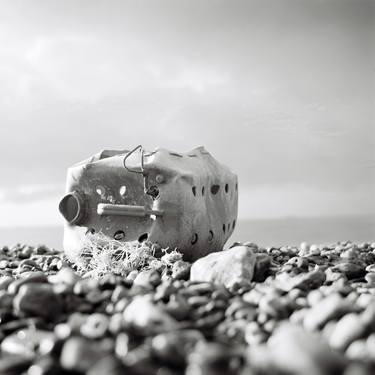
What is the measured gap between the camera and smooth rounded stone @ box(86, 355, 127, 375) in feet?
4.24

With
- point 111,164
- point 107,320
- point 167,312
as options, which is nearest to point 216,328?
point 167,312

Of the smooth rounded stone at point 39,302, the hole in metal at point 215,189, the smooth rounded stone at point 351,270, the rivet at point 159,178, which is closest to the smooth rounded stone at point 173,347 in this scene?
the smooth rounded stone at point 39,302

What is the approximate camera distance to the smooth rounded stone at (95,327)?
1642mm

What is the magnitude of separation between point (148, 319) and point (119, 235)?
2617mm

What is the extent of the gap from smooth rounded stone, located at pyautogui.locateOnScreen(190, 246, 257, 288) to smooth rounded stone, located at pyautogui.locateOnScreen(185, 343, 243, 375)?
4.19 feet

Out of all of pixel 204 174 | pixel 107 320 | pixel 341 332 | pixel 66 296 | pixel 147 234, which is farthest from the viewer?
pixel 204 174

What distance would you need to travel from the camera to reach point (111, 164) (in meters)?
4.41

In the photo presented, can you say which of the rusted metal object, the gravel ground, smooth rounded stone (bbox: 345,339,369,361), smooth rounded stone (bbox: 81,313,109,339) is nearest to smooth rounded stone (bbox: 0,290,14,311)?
the gravel ground

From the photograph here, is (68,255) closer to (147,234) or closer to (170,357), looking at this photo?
(147,234)

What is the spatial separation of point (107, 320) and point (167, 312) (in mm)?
212

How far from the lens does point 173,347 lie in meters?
1.43

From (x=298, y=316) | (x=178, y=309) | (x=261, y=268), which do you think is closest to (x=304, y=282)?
(x=261, y=268)

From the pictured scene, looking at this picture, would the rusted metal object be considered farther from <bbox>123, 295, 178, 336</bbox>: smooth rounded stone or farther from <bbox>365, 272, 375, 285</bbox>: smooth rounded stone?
<bbox>123, 295, 178, 336</bbox>: smooth rounded stone

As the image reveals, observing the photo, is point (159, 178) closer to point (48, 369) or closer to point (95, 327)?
point (95, 327)
